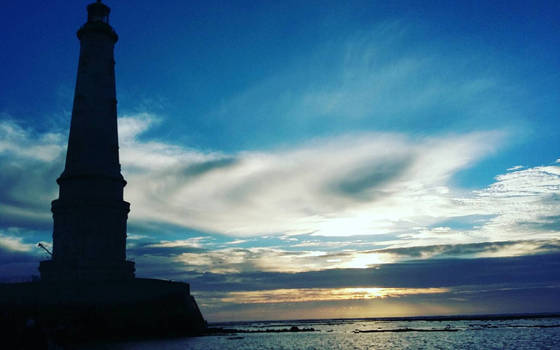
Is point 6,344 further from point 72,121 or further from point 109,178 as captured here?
point 72,121

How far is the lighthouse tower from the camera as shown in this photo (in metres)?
40.8

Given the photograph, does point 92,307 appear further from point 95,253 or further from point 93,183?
point 93,183

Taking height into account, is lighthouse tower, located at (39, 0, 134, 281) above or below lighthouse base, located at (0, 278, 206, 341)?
above

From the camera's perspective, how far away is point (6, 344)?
2759 centimetres

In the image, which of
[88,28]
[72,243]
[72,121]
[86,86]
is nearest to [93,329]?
[72,243]

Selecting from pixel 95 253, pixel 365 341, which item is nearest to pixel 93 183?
pixel 95 253

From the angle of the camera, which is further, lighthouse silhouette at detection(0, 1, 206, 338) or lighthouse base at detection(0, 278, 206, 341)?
lighthouse silhouette at detection(0, 1, 206, 338)

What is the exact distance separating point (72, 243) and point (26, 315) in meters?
7.08

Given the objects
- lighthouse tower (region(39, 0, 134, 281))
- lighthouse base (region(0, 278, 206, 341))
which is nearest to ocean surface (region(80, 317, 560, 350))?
lighthouse base (region(0, 278, 206, 341))

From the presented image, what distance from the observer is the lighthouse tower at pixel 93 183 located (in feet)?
134

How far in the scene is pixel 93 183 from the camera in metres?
42.2

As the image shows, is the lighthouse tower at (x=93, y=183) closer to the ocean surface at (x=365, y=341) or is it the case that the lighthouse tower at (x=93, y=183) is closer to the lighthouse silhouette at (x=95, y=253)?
the lighthouse silhouette at (x=95, y=253)

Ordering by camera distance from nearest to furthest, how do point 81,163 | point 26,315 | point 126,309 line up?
point 26,315, point 126,309, point 81,163

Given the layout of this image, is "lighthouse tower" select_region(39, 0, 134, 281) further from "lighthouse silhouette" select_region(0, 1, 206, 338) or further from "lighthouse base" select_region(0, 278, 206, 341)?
"lighthouse base" select_region(0, 278, 206, 341)
